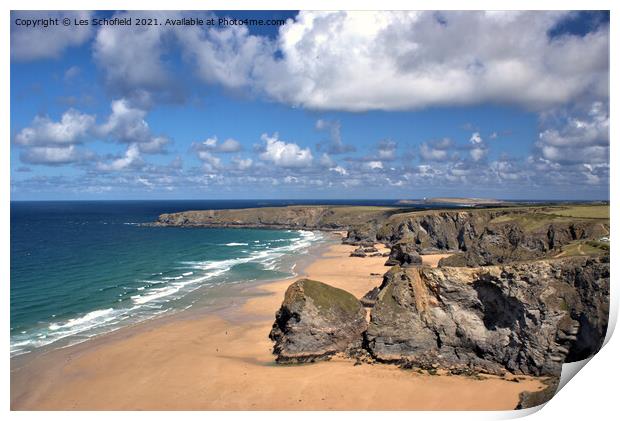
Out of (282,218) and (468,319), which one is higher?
(282,218)

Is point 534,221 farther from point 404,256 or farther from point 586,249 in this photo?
point 586,249

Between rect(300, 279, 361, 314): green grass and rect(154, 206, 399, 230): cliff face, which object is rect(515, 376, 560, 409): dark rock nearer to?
rect(300, 279, 361, 314): green grass

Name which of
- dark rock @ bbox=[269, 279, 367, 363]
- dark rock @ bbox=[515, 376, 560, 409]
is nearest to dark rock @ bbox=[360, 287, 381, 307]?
dark rock @ bbox=[269, 279, 367, 363]

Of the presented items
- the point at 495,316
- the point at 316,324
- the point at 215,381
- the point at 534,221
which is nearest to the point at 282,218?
the point at 534,221

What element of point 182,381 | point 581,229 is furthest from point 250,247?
point 182,381

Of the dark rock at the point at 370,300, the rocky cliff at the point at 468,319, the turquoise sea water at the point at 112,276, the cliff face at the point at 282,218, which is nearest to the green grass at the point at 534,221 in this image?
the dark rock at the point at 370,300

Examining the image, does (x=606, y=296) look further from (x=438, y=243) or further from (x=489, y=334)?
(x=438, y=243)
